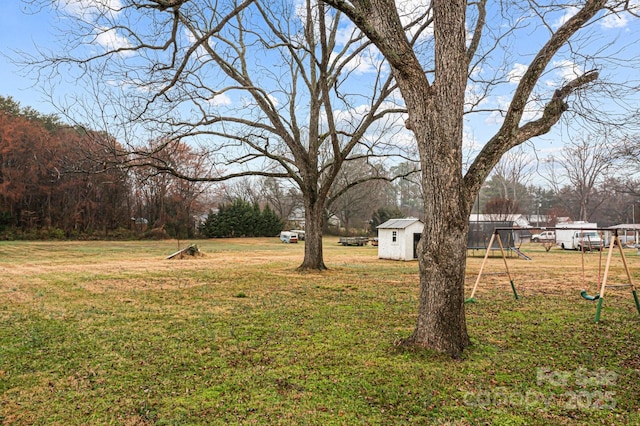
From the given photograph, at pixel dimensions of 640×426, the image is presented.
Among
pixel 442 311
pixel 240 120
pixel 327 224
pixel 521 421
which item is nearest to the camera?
pixel 521 421

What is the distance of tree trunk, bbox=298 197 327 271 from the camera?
1244cm

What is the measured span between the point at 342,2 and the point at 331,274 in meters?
9.07

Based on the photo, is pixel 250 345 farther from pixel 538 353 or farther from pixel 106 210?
pixel 106 210

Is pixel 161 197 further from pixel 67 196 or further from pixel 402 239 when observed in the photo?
pixel 402 239

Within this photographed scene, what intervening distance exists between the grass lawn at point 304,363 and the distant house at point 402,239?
10092mm

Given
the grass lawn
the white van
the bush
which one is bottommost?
the grass lawn

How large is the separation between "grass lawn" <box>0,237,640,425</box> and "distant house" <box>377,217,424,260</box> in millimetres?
10092

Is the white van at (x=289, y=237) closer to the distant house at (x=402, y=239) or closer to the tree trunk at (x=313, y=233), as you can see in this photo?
the distant house at (x=402, y=239)

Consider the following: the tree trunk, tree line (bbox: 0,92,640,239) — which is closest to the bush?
tree line (bbox: 0,92,640,239)

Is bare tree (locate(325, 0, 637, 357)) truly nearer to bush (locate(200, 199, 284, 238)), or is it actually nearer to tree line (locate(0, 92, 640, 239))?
tree line (locate(0, 92, 640, 239))

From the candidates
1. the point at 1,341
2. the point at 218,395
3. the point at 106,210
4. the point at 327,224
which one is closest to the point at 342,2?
the point at 218,395

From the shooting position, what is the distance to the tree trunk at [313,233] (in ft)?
40.8

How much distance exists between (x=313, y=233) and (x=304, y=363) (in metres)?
8.64

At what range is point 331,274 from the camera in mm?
12031
